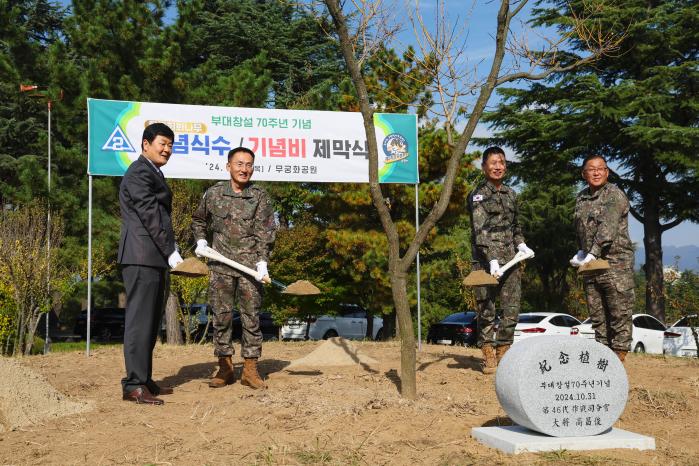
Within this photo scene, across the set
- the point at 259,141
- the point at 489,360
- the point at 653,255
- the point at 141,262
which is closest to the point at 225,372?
the point at 141,262

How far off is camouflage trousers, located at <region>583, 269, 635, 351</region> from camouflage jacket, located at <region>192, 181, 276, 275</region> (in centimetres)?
288

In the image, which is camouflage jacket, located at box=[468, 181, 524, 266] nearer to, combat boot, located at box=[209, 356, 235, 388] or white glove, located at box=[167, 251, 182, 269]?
combat boot, located at box=[209, 356, 235, 388]

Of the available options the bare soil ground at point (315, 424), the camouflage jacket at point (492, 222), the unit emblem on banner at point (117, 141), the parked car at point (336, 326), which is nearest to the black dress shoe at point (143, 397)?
the bare soil ground at point (315, 424)

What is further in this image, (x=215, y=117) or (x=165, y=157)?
(x=215, y=117)

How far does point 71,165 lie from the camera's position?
18797 mm

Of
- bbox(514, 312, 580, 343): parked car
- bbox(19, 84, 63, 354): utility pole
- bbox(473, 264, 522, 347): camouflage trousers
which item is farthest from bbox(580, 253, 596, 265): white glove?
bbox(514, 312, 580, 343): parked car

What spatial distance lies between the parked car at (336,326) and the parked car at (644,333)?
8024 millimetres

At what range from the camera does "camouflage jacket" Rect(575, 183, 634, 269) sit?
20.7 feet

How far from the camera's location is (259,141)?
9734 millimetres

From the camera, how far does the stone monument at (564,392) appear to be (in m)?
3.90

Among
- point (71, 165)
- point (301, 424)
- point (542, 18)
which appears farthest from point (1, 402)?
point (542, 18)

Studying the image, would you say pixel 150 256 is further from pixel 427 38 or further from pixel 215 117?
pixel 215 117

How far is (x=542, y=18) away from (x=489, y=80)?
19.5m

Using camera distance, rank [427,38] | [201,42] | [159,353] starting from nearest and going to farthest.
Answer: [427,38] → [159,353] → [201,42]
